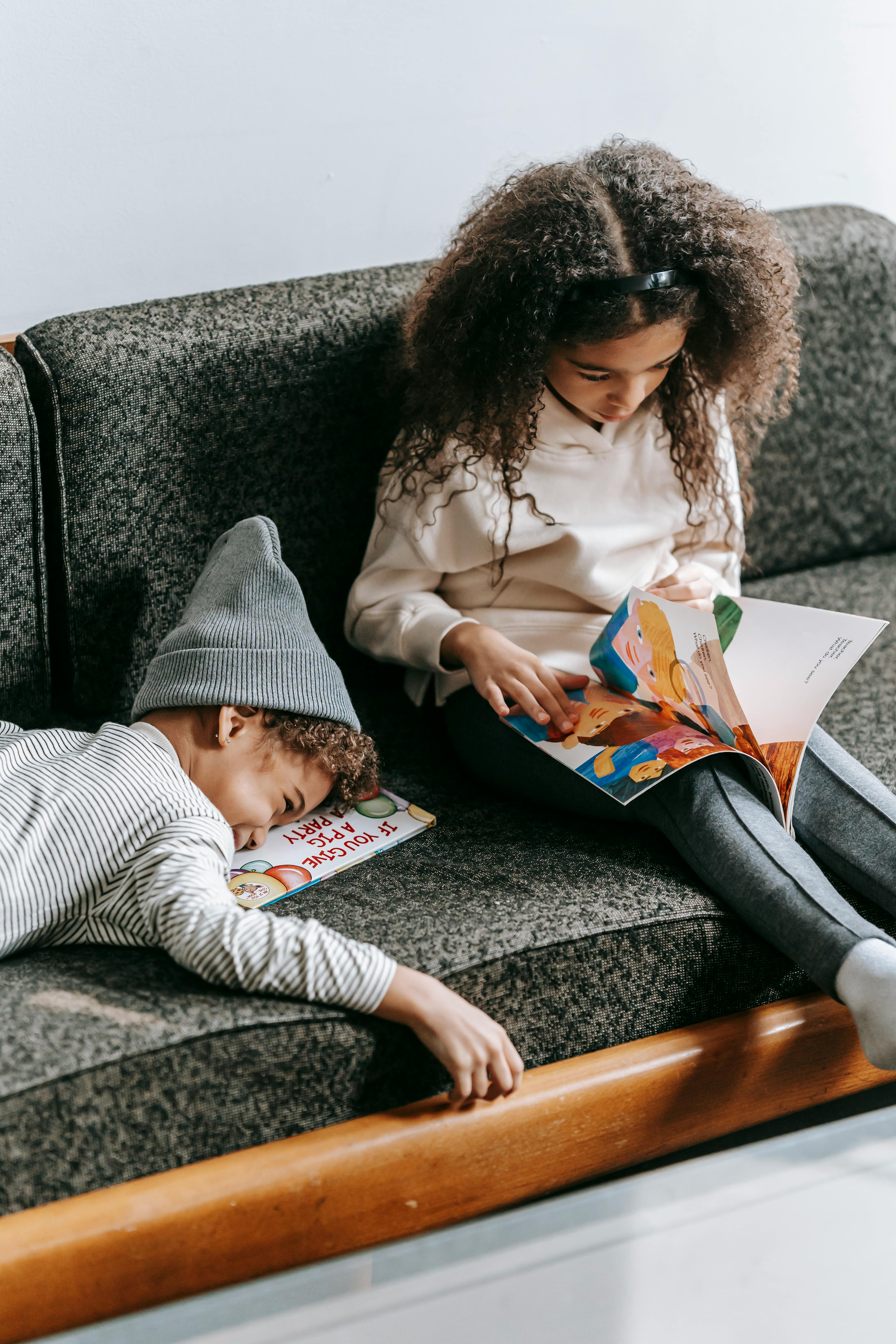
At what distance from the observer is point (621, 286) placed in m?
1.04

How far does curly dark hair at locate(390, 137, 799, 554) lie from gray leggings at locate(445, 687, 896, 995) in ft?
0.93

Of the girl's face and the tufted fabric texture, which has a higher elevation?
the girl's face

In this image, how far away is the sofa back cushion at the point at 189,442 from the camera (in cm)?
A: 112

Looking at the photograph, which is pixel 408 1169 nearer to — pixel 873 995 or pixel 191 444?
pixel 873 995

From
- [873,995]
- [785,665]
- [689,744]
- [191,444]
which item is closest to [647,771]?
[689,744]

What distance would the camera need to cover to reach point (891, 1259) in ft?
2.29

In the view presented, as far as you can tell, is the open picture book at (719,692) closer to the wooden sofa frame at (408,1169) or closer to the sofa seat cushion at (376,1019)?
the sofa seat cushion at (376,1019)

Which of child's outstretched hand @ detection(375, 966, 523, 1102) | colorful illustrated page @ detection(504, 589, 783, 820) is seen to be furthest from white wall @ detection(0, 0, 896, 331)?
child's outstretched hand @ detection(375, 966, 523, 1102)

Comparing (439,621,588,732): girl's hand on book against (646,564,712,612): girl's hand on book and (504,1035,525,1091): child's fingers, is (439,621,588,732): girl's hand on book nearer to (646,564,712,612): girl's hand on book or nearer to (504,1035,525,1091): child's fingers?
(646,564,712,612): girl's hand on book

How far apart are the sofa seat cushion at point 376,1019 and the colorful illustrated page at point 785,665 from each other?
0.47 ft

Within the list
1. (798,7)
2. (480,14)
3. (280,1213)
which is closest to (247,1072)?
(280,1213)

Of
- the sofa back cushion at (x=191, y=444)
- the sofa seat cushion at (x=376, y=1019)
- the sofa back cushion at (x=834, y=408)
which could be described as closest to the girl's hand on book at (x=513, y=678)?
the sofa seat cushion at (x=376, y=1019)

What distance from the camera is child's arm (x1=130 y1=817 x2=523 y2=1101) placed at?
0.82 metres

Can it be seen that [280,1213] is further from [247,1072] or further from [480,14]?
[480,14]
